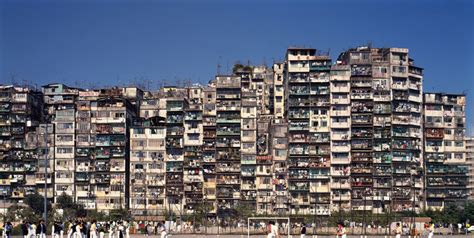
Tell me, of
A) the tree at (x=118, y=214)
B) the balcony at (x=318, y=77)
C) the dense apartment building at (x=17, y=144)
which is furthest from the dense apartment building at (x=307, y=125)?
the dense apartment building at (x=17, y=144)

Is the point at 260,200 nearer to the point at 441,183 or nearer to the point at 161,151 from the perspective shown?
the point at 161,151

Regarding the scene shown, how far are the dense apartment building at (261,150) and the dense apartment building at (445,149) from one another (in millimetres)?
192

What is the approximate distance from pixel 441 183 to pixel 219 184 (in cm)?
3008

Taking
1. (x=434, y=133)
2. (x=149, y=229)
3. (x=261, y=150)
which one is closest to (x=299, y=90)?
(x=261, y=150)

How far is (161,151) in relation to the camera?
119m

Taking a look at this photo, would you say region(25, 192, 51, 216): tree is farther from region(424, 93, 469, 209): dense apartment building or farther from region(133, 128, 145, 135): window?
region(424, 93, 469, 209): dense apartment building

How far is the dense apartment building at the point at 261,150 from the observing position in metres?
116

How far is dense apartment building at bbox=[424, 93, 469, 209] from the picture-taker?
387ft

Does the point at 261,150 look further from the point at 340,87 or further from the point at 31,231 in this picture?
the point at 31,231

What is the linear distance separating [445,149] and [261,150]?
2583cm

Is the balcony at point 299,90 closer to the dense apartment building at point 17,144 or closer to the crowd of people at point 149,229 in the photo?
the crowd of people at point 149,229

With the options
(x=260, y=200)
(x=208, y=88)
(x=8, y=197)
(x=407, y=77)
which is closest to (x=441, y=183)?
(x=407, y=77)

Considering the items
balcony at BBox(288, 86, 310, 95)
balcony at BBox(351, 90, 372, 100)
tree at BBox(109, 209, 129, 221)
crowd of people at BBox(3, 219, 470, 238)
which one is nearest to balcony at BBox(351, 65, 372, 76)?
balcony at BBox(351, 90, 372, 100)

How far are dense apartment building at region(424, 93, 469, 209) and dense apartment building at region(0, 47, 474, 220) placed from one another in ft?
0.63
